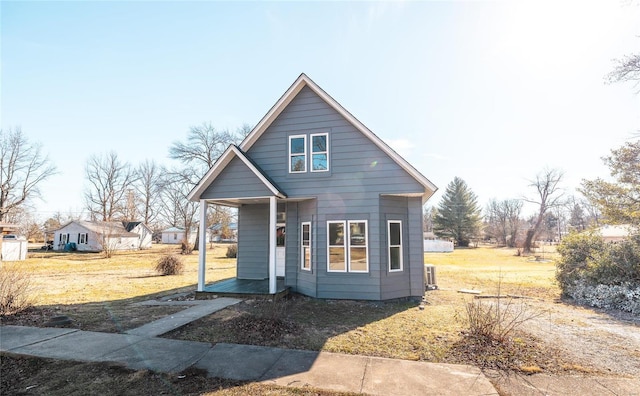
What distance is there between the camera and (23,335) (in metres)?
6.00

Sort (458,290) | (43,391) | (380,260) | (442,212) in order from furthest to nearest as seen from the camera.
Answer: (442,212) → (458,290) → (380,260) → (43,391)

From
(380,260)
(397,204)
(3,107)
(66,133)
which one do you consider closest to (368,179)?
(397,204)

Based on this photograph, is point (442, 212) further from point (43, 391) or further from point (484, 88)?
point (43, 391)

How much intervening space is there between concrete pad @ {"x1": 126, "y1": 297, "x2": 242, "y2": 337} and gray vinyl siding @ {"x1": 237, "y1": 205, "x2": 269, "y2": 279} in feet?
9.34

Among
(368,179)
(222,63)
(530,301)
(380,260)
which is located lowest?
(530,301)

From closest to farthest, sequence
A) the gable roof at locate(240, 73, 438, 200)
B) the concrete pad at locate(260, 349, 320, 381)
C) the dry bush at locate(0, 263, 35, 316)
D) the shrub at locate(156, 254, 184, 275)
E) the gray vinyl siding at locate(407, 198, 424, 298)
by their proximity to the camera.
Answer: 1. the concrete pad at locate(260, 349, 320, 381)
2. the dry bush at locate(0, 263, 35, 316)
3. the gable roof at locate(240, 73, 438, 200)
4. the gray vinyl siding at locate(407, 198, 424, 298)
5. the shrub at locate(156, 254, 184, 275)

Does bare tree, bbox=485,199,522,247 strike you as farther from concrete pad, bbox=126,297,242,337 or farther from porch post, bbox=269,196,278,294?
concrete pad, bbox=126,297,242,337

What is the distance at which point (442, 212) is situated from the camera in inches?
1896

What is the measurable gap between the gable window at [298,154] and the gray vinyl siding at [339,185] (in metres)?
0.15

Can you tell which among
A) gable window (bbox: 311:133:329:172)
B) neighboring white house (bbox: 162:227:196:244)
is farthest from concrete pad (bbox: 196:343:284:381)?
neighboring white house (bbox: 162:227:196:244)

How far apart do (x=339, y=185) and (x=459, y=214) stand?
43.1 meters

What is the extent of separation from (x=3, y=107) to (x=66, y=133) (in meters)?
8.65

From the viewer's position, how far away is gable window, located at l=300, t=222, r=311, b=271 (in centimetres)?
1028

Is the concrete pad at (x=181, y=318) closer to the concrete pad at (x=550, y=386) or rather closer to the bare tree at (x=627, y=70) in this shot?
the concrete pad at (x=550, y=386)
